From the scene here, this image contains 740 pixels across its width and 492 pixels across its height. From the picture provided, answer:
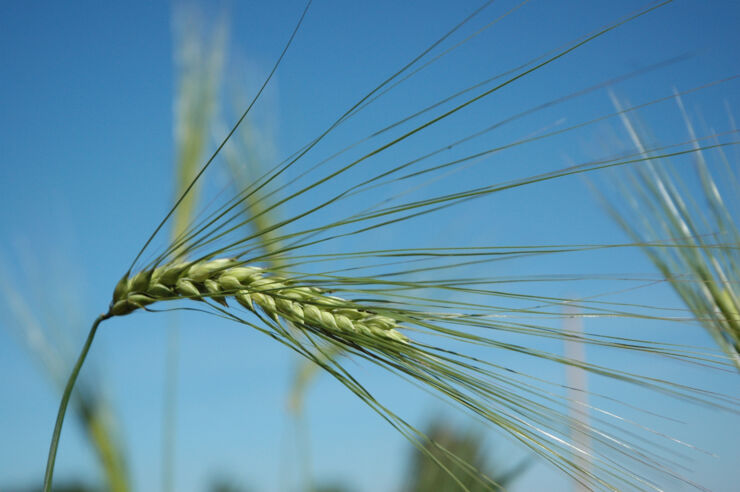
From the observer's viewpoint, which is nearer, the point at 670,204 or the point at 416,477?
Answer: the point at 670,204

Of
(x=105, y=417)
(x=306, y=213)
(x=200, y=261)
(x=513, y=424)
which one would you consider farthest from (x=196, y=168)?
(x=513, y=424)

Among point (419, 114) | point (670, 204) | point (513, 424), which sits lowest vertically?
point (513, 424)

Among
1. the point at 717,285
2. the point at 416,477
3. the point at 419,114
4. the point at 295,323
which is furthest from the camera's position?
the point at 416,477

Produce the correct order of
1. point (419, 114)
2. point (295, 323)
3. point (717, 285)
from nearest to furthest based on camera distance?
point (419, 114)
point (295, 323)
point (717, 285)

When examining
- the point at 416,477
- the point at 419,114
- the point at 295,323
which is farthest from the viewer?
the point at 416,477

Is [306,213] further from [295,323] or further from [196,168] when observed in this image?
[196,168]

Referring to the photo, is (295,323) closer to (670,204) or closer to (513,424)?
(513,424)

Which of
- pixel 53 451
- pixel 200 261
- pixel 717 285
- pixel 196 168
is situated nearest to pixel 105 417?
pixel 53 451

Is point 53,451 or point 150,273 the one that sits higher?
point 150,273

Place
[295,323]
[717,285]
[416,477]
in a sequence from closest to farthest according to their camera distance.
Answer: [295,323]
[717,285]
[416,477]
